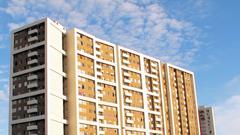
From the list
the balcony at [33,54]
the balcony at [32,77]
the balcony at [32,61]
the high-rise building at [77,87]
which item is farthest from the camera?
the balcony at [33,54]

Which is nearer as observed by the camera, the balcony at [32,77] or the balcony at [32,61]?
the balcony at [32,77]

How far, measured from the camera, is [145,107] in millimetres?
122188

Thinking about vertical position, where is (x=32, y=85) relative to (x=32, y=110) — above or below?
above

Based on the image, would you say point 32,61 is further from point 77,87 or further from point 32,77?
point 77,87

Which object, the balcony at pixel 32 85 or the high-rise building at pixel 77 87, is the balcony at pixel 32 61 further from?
the balcony at pixel 32 85

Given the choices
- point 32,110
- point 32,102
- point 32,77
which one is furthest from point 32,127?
point 32,77

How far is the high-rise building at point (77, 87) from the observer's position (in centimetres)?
9662

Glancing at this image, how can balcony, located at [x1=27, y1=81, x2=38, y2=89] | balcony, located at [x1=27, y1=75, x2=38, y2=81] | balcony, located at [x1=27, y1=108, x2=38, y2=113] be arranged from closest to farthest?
balcony, located at [x1=27, y1=108, x2=38, y2=113] < balcony, located at [x1=27, y1=81, x2=38, y2=89] < balcony, located at [x1=27, y1=75, x2=38, y2=81]

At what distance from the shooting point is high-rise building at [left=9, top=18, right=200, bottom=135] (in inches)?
3804

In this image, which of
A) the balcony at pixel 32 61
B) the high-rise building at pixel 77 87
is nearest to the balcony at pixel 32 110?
the high-rise building at pixel 77 87

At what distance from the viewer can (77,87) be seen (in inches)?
3986

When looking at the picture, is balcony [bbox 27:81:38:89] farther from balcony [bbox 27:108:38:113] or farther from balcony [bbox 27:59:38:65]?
balcony [bbox 27:108:38:113]

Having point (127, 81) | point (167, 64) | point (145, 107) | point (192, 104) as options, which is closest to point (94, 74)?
point (127, 81)

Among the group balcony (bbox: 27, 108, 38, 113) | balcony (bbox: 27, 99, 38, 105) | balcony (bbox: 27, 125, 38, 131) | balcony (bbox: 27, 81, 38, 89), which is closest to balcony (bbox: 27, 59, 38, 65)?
balcony (bbox: 27, 81, 38, 89)
